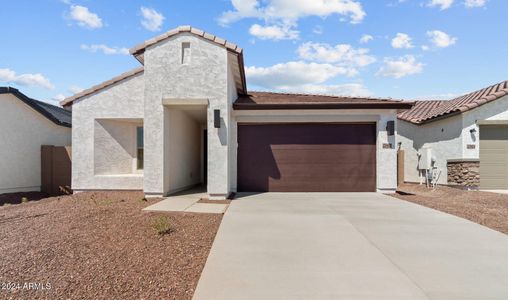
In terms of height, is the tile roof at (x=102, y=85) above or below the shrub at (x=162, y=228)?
above

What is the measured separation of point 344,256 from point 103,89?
989 cm

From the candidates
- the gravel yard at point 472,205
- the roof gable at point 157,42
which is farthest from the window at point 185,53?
the gravel yard at point 472,205


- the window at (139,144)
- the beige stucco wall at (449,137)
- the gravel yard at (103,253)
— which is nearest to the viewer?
the gravel yard at (103,253)

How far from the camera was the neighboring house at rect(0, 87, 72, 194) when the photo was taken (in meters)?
10.4

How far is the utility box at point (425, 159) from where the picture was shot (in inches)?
483

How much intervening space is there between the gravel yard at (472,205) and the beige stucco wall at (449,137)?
1.68 metres

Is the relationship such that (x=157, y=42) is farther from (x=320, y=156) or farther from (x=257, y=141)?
(x=320, y=156)

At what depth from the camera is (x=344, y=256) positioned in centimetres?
400

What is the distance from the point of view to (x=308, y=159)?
33.8 feet

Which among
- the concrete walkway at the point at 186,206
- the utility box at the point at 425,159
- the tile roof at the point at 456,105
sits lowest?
the concrete walkway at the point at 186,206

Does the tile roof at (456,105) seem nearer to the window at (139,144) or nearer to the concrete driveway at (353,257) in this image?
the concrete driveway at (353,257)

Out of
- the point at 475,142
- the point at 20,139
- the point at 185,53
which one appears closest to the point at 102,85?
the point at 185,53

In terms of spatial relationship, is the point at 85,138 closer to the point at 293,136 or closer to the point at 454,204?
the point at 293,136

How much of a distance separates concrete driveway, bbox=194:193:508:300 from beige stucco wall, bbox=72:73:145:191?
18.6ft
